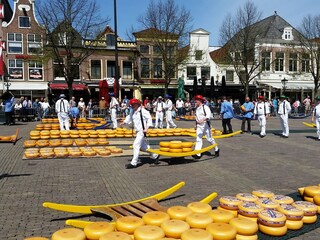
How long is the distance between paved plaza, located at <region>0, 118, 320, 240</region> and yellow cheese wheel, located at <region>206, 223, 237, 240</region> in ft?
3.71

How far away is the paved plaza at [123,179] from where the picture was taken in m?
5.05

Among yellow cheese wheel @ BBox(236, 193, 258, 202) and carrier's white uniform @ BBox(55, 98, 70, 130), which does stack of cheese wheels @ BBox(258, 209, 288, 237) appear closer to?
yellow cheese wheel @ BBox(236, 193, 258, 202)

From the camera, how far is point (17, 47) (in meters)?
36.5

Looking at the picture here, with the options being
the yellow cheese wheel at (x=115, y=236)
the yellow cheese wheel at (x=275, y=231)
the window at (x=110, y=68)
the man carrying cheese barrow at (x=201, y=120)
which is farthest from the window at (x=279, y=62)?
the yellow cheese wheel at (x=115, y=236)

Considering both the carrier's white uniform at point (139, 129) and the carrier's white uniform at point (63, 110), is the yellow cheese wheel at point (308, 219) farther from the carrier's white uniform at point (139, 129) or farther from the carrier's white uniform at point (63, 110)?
the carrier's white uniform at point (63, 110)

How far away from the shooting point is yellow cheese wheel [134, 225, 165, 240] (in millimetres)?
3518

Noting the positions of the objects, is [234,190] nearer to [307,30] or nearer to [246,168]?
[246,168]

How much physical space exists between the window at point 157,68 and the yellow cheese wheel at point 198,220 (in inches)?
1428

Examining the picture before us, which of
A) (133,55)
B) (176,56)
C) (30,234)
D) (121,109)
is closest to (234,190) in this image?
(30,234)

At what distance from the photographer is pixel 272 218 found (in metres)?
4.16

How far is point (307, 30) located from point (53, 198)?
4158 cm

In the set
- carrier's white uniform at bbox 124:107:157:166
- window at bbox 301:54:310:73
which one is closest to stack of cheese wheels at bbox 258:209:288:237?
carrier's white uniform at bbox 124:107:157:166

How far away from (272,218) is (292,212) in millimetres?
455

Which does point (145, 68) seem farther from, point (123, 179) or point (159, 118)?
point (123, 179)
